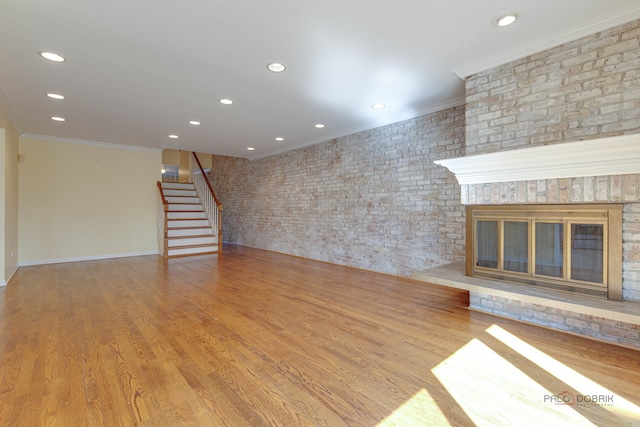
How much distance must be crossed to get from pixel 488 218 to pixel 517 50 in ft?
5.38

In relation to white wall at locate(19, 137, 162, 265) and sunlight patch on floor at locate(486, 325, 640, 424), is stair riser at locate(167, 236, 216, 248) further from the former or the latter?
sunlight patch on floor at locate(486, 325, 640, 424)

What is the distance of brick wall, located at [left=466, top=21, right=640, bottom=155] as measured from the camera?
7.58ft

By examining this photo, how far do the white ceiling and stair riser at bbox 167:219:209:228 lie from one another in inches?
127

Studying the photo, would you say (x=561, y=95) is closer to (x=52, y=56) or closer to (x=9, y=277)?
(x=52, y=56)

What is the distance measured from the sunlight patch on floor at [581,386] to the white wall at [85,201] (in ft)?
25.2

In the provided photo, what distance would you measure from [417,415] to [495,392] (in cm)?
58

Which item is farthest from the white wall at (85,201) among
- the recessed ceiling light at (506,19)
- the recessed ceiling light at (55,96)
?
the recessed ceiling light at (506,19)

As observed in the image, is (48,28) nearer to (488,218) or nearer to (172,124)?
(172,124)

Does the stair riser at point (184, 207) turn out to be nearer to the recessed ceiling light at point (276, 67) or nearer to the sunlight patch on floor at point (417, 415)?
the recessed ceiling light at point (276, 67)

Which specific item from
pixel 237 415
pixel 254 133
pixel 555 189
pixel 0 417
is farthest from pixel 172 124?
pixel 555 189

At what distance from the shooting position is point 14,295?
3.80 m

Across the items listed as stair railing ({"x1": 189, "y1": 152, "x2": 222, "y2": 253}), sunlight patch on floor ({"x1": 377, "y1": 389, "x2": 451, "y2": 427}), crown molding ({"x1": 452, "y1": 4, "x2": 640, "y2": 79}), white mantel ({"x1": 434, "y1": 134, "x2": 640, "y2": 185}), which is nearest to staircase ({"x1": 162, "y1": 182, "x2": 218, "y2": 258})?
stair railing ({"x1": 189, "y1": 152, "x2": 222, "y2": 253})

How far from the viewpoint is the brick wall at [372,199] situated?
13.9 feet

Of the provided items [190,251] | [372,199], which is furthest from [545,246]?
[190,251]
